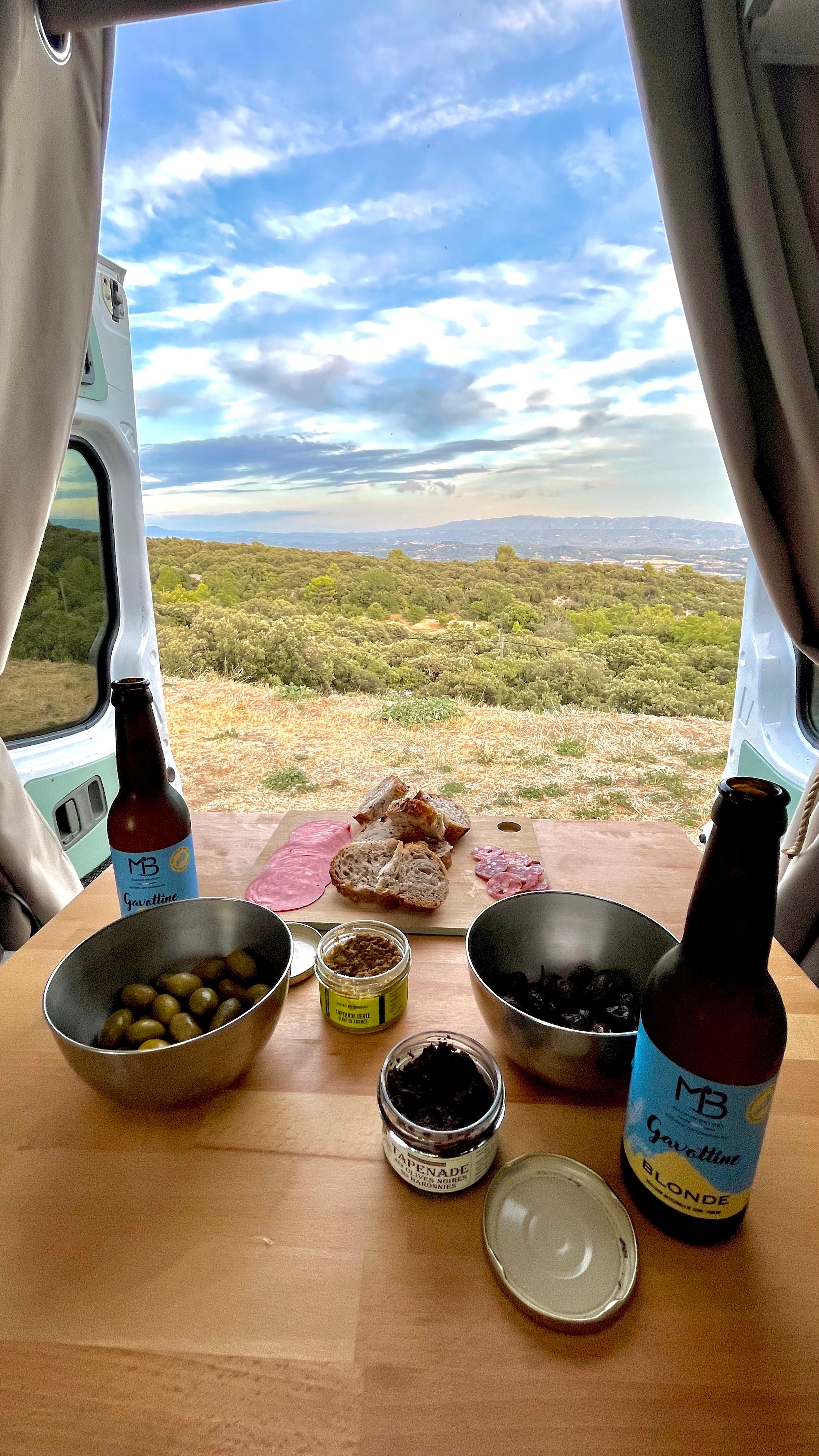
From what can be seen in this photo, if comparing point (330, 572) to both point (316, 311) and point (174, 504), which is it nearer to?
point (174, 504)

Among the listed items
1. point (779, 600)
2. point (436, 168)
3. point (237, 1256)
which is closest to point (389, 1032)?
point (237, 1256)

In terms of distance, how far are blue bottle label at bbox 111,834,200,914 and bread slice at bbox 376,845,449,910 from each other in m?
0.30

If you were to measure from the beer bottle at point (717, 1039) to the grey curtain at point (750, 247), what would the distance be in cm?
75

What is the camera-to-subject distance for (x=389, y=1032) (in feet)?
2.37

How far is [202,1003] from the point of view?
2.12ft

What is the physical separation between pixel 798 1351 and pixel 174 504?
6.34m

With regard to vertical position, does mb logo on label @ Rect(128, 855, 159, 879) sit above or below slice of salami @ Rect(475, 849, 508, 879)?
above

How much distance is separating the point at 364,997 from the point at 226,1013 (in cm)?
15

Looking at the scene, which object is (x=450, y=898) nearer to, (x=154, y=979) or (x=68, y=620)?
(x=154, y=979)

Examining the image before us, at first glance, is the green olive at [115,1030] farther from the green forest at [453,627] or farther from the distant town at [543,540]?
the green forest at [453,627]

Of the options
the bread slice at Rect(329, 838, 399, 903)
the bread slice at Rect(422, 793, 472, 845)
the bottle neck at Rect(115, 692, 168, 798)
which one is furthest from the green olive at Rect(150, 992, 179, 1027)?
the bread slice at Rect(422, 793, 472, 845)

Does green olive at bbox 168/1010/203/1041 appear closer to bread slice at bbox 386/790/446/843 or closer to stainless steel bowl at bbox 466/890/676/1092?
stainless steel bowl at bbox 466/890/676/1092

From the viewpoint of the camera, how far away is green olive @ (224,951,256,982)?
69cm

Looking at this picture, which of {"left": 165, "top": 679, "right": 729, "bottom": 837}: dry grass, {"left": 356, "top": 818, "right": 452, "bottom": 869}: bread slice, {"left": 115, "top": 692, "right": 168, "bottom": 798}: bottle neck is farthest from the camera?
{"left": 165, "top": 679, "right": 729, "bottom": 837}: dry grass
